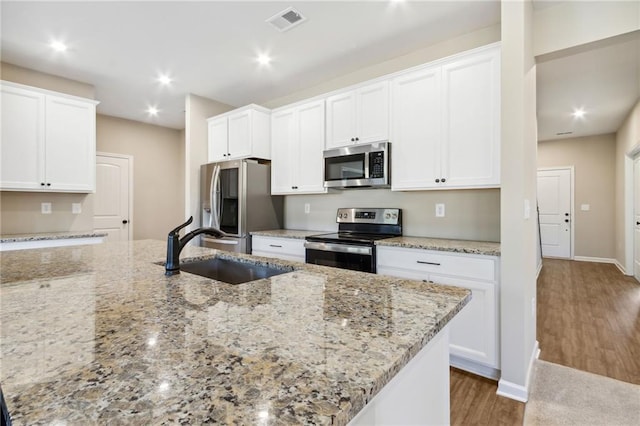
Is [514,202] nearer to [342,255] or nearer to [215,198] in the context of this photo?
[342,255]

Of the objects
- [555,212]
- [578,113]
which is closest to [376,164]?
[578,113]

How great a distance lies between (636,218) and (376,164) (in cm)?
493

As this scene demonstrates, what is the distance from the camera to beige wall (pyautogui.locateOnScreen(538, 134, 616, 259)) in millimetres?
6234

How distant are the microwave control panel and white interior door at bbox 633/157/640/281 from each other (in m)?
4.68

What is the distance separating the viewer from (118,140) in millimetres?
5195

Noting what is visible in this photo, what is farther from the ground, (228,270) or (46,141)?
(46,141)

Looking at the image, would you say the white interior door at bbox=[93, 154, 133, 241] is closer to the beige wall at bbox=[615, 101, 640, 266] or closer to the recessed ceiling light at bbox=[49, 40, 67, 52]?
the recessed ceiling light at bbox=[49, 40, 67, 52]

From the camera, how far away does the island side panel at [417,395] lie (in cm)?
67

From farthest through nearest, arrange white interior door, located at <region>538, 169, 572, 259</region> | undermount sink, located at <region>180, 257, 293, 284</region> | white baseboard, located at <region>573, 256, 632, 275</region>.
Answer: white interior door, located at <region>538, 169, 572, 259</region>
white baseboard, located at <region>573, 256, 632, 275</region>
undermount sink, located at <region>180, 257, 293, 284</region>

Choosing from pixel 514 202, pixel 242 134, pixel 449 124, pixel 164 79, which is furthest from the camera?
pixel 242 134

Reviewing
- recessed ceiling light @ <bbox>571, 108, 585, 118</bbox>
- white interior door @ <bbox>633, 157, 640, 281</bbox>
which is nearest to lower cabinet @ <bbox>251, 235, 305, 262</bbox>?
recessed ceiling light @ <bbox>571, 108, 585, 118</bbox>

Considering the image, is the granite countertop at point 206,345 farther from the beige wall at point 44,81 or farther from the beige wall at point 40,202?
the beige wall at point 44,81

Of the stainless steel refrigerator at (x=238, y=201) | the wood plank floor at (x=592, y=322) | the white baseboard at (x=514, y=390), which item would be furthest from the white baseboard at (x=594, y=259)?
the stainless steel refrigerator at (x=238, y=201)

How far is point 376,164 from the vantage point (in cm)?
290
